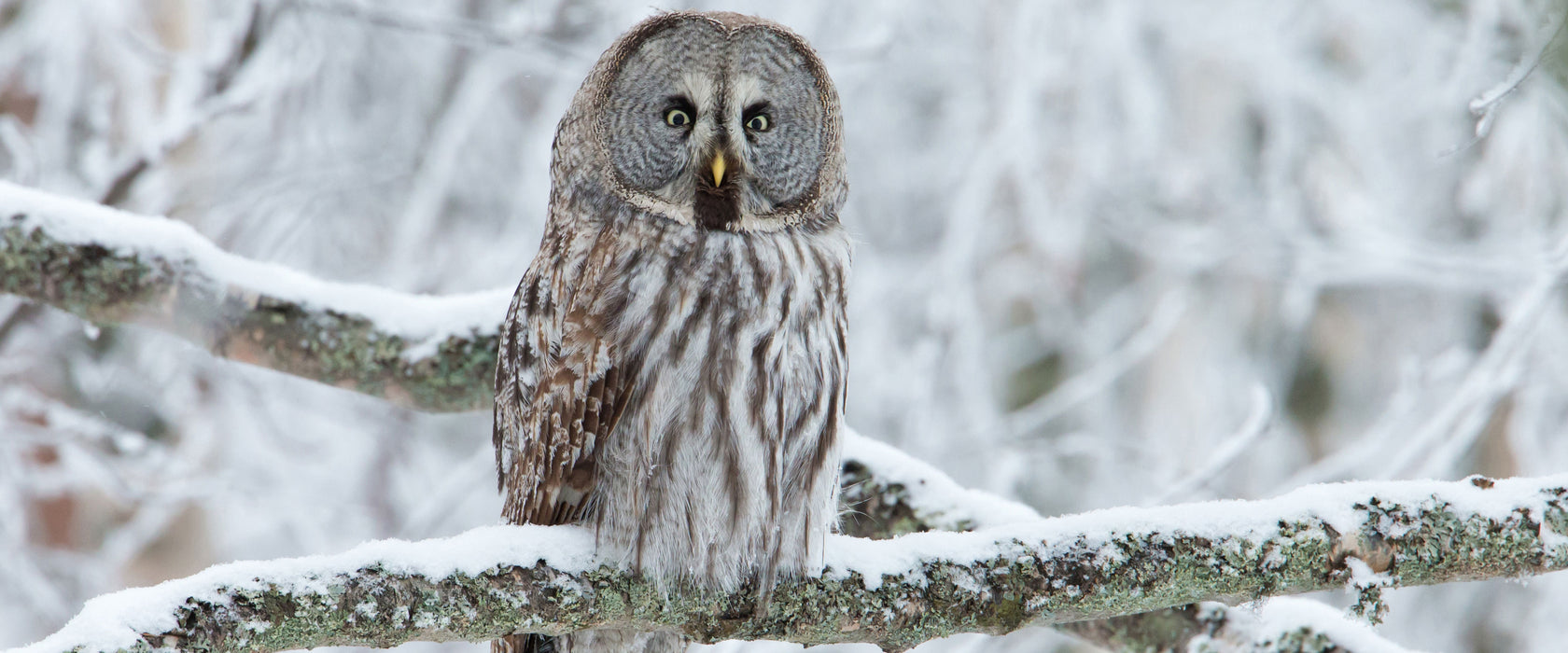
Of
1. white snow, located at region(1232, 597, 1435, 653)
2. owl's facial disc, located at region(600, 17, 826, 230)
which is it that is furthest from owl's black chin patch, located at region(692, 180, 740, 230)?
white snow, located at region(1232, 597, 1435, 653)

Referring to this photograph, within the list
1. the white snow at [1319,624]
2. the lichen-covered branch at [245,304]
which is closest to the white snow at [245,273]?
the lichen-covered branch at [245,304]

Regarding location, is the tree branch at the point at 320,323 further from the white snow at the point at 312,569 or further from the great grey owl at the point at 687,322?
the white snow at the point at 312,569

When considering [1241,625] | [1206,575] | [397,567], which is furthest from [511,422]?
[1241,625]

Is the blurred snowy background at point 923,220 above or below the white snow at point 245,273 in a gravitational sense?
above

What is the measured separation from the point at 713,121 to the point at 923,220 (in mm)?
4859

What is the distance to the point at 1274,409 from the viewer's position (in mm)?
3039

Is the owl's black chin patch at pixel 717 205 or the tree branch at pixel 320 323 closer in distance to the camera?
the owl's black chin patch at pixel 717 205

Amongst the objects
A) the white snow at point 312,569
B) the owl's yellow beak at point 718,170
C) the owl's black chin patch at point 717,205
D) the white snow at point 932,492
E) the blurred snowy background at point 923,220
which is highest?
the blurred snowy background at point 923,220

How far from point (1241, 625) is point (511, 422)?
1.43m

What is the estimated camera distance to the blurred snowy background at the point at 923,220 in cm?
409

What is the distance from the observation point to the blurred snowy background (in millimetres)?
4094

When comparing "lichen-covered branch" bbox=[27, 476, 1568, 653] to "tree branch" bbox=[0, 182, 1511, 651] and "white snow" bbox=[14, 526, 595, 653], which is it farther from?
"tree branch" bbox=[0, 182, 1511, 651]

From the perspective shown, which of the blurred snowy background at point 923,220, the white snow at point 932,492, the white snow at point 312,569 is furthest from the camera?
the blurred snowy background at point 923,220

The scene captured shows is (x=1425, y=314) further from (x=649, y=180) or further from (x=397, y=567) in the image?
(x=397, y=567)
